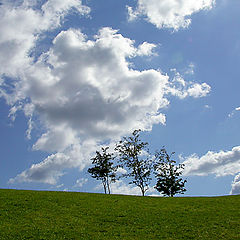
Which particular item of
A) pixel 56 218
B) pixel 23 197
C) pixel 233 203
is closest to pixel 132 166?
pixel 233 203

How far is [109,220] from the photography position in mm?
28875

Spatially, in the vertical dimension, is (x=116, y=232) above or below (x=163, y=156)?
below

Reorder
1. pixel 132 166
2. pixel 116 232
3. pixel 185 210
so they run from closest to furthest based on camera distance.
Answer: pixel 116 232 → pixel 185 210 → pixel 132 166

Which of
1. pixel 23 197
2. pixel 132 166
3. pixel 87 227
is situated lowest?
pixel 87 227

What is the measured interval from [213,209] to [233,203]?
7.34 meters

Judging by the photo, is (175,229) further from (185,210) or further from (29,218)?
(29,218)

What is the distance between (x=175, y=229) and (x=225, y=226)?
5.64m

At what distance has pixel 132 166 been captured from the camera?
78562 mm

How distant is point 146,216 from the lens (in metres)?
31.3

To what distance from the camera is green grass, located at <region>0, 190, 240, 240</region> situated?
23.9m

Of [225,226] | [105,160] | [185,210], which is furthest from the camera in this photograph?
[105,160]

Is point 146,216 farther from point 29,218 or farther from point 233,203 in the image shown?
point 233,203

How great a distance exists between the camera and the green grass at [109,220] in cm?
2391

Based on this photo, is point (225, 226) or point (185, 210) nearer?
point (225, 226)
